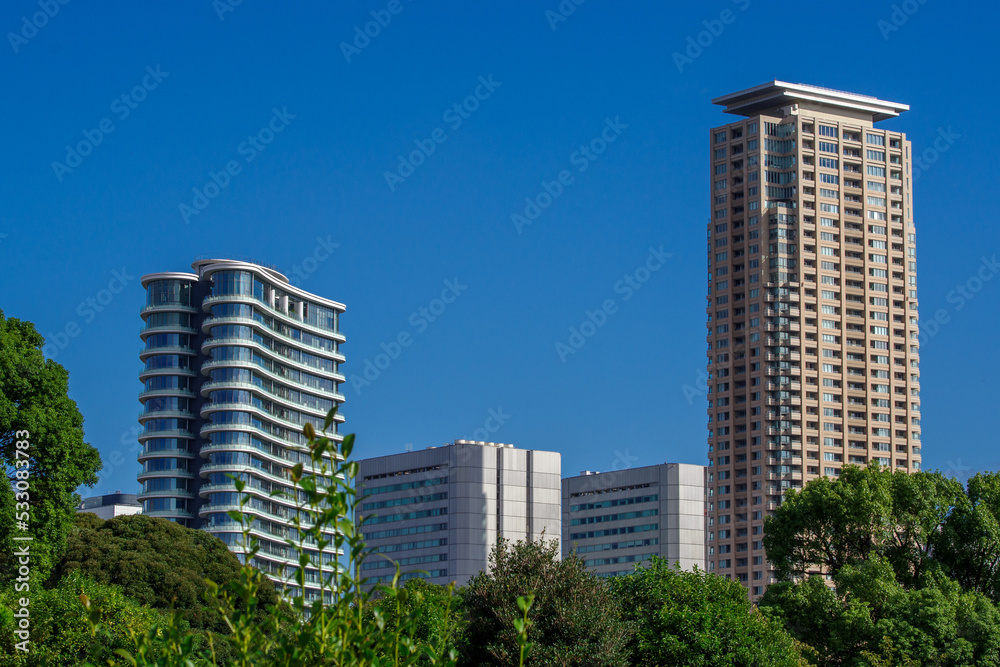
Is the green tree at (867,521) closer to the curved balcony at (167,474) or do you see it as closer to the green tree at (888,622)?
the green tree at (888,622)

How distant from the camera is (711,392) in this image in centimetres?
16175

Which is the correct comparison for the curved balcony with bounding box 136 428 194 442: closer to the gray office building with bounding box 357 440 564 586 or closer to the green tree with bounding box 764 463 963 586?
the gray office building with bounding box 357 440 564 586

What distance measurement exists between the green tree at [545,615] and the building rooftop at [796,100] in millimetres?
137495

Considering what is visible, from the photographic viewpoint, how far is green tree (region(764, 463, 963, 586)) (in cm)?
6194

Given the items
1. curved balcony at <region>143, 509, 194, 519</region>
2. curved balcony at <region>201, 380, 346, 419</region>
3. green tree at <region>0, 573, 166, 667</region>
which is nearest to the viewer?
green tree at <region>0, 573, 166, 667</region>

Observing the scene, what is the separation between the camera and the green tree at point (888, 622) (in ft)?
168

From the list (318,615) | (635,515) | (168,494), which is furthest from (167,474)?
(318,615)

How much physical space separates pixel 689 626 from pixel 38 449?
24583 millimetres

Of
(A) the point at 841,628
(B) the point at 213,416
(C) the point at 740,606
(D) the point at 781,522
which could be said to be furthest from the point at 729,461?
(C) the point at 740,606

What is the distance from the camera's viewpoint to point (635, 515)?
180 m

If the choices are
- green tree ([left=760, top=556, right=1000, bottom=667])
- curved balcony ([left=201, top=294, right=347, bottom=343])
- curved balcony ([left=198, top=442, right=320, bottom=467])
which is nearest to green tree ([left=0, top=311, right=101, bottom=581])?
green tree ([left=760, top=556, right=1000, bottom=667])

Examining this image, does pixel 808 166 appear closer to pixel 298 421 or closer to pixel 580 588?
pixel 298 421

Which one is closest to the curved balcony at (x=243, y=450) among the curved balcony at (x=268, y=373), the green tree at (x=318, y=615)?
the curved balcony at (x=268, y=373)

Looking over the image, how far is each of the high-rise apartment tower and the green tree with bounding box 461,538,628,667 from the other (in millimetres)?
96682
